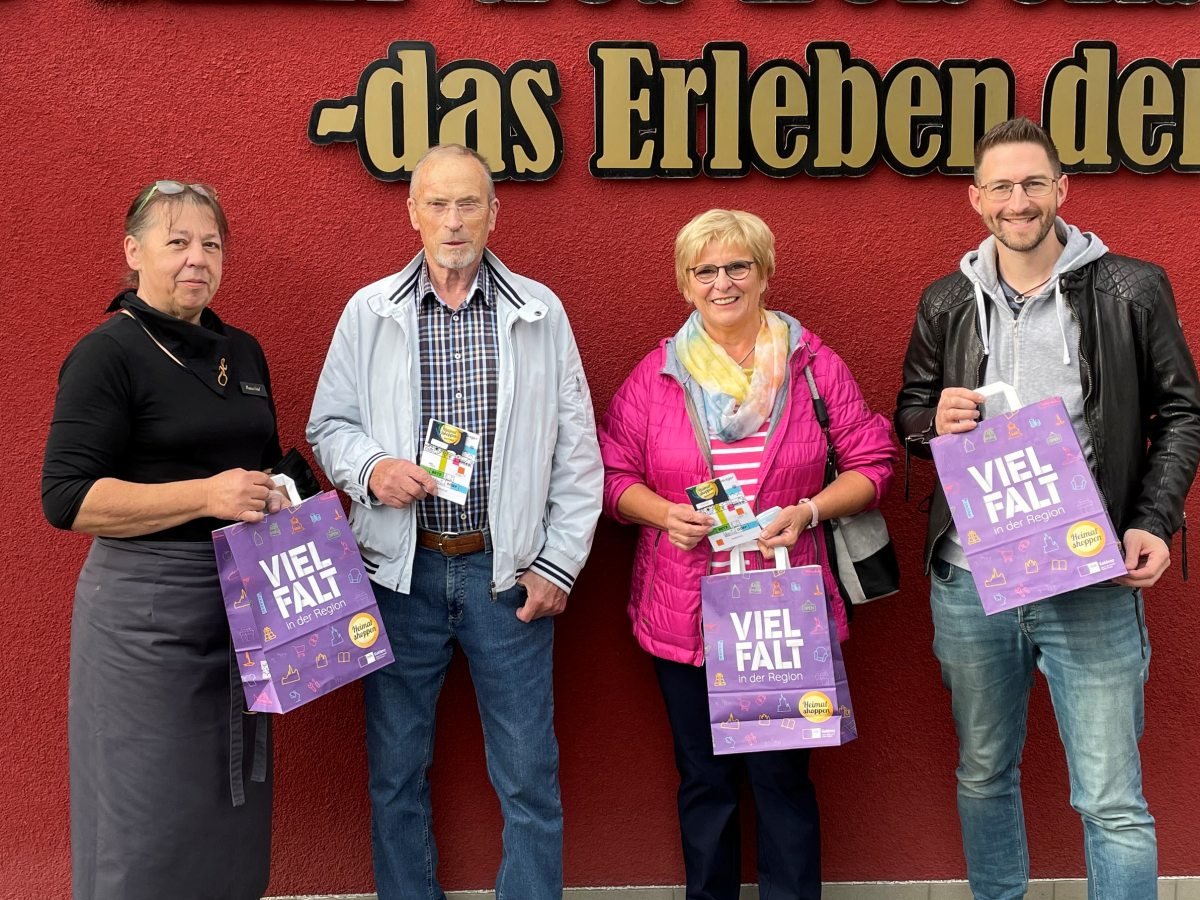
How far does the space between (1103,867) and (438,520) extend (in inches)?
74.1

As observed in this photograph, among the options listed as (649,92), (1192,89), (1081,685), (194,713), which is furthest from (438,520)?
(1192,89)

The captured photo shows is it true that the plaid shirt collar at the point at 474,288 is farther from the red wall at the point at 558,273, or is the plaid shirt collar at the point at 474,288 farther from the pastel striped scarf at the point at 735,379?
the pastel striped scarf at the point at 735,379

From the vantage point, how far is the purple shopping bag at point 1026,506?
8.19 ft

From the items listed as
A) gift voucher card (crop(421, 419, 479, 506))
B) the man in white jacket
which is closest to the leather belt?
Answer: the man in white jacket

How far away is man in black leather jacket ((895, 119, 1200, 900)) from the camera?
261 cm

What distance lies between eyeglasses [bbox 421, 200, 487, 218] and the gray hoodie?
128 centimetres

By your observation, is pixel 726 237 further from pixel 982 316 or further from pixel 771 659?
pixel 771 659

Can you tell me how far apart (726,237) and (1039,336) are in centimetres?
82

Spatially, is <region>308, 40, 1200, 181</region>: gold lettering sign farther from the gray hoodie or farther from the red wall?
the gray hoodie

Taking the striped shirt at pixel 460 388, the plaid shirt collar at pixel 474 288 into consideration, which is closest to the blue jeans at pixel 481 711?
the striped shirt at pixel 460 388

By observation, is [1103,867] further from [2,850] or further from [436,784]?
[2,850]

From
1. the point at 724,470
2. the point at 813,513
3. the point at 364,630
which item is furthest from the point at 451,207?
the point at 813,513

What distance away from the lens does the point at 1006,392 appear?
2.57m

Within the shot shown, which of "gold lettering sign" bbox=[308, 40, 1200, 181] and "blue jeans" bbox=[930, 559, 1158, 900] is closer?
"blue jeans" bbox=[930, 559, 1158, 900]
